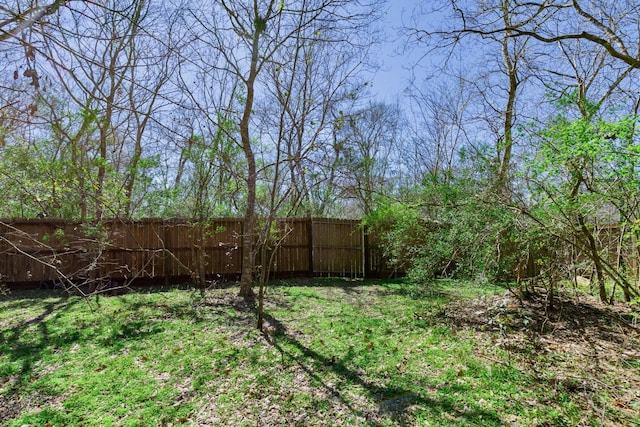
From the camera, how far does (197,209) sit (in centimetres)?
766

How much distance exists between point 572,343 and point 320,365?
118 inches

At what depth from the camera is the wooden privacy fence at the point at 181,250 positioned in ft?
26.9

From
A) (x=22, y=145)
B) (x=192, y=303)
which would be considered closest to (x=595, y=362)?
(x=192, y=303)

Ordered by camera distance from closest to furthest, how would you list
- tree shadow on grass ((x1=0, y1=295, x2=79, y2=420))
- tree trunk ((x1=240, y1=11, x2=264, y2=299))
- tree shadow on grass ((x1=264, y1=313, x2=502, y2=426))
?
tree shadow on grass ((x1=264, y1=313, x2=502, y2=426)), tree shadow on grass ((x1=0, y1=295, x2=79, y2=420)), tree trunk ((x1=240, y1=11, x2=264, y2=299))

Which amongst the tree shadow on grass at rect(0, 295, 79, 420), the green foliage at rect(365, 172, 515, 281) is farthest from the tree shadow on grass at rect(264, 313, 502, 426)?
the tree shadow on grass at rect(0, 295, 79, 420)

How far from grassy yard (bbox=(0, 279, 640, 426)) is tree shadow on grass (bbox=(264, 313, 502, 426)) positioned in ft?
0.05

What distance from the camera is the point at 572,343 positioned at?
450 cm

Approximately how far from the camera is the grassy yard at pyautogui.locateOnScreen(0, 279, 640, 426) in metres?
3.14

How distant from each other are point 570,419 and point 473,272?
2.39m

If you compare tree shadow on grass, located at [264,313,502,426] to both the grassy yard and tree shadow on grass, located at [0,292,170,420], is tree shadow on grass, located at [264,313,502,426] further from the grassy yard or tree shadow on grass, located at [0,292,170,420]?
tree shadow on grass, located at [0,292,170,420]

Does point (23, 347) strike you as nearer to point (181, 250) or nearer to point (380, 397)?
point (380, 397)

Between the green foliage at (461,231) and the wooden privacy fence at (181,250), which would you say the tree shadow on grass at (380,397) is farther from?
the wooden privacy fence at (181,250)

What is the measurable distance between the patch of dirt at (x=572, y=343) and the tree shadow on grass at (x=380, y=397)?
81cm

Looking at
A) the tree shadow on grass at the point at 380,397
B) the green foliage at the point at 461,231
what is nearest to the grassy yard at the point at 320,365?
the tree shadow on grass at the point at 380,397
